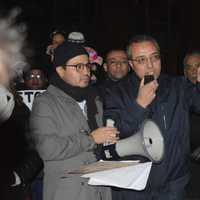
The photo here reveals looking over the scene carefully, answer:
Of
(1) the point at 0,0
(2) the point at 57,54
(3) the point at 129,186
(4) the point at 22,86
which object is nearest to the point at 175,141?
(3) the point at 129,186

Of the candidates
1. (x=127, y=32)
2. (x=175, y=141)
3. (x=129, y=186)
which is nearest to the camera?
(x=129, y=186)

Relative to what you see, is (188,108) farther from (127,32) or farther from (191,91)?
(127,32)

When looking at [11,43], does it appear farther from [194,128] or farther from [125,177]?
[194,128]

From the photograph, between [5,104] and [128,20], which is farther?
[128,20]

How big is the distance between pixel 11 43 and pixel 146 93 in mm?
1522

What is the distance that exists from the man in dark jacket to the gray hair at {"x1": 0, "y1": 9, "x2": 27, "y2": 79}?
1.35 meters

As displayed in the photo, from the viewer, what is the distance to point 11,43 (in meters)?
2.21

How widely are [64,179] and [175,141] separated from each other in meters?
0.79

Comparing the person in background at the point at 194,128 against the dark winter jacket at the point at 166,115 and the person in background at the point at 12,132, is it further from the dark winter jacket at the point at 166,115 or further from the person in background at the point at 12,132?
the person in background at the point at 12,132

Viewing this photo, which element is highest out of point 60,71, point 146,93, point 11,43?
point 11,43

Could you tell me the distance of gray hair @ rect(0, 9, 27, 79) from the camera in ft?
6.86

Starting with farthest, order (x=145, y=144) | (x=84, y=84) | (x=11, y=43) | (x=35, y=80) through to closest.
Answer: (x=35, y=80) < (x=84, y=84) < (x=145, y=144) < (x=11, y=43)

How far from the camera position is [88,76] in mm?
3674

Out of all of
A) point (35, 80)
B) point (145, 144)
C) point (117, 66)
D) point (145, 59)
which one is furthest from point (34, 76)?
point (145, 144)
